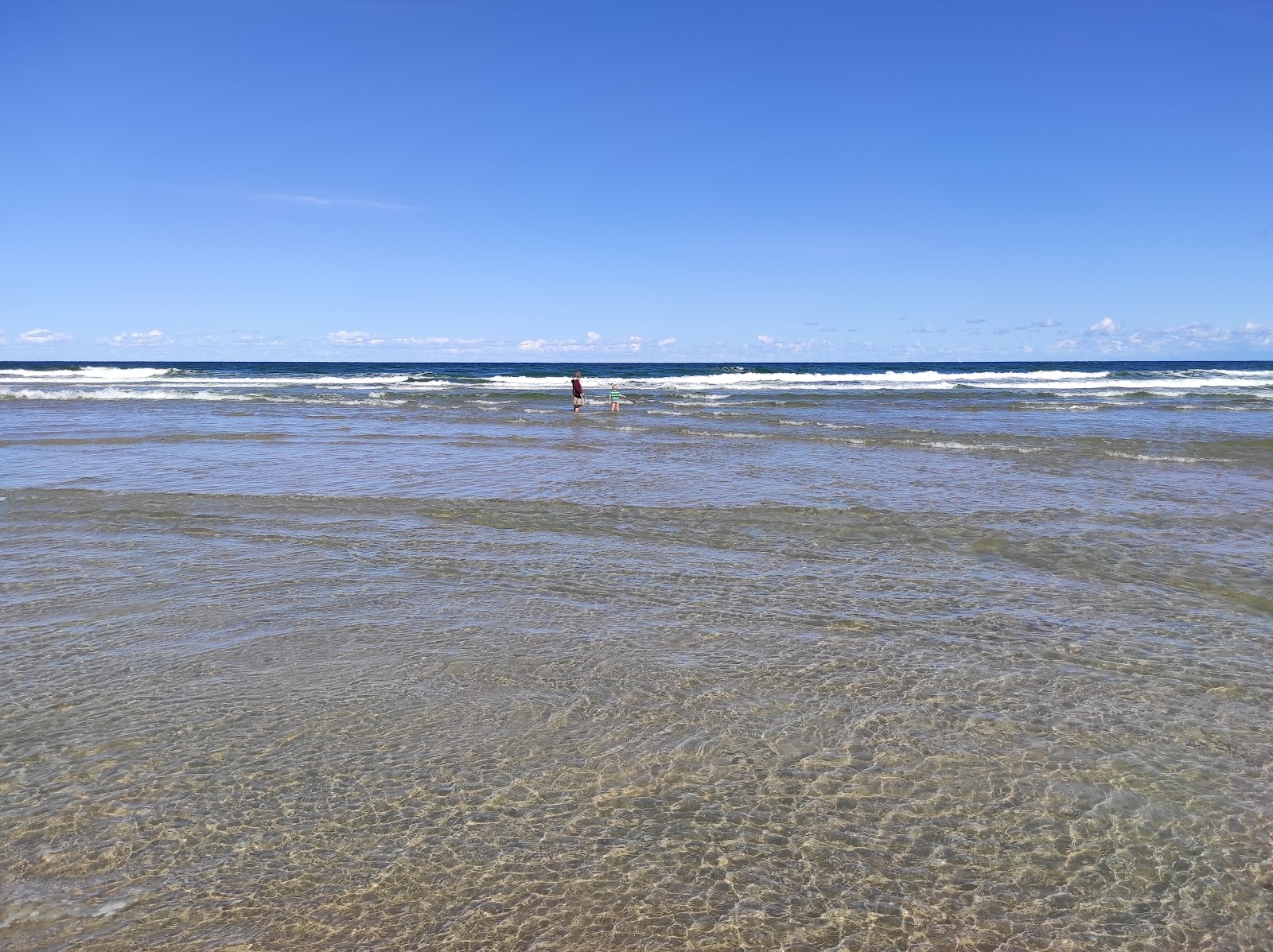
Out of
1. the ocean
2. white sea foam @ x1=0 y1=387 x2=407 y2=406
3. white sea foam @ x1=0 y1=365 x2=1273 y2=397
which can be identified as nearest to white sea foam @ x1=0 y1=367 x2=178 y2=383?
white sea foam @ x1=0 y1=365 x2=1273 y2=397

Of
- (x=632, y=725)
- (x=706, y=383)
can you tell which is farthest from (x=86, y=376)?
(x=632, y=725)

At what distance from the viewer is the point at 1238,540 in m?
8.58

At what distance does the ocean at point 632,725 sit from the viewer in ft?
9.47

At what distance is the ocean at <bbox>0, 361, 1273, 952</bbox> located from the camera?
2887mm

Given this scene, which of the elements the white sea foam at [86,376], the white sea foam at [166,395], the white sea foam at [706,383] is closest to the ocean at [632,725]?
the white sea foam at [166,395]

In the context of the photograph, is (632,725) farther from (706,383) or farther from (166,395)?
(706,383)

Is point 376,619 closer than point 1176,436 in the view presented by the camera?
Yes

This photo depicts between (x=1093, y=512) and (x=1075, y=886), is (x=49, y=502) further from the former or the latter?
(x=1093, y=512)

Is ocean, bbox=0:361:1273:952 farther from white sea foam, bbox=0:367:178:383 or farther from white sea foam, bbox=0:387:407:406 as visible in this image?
white sea foam, bbox=0:367:178:383

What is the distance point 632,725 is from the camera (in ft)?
13.8

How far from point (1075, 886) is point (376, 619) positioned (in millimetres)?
4346

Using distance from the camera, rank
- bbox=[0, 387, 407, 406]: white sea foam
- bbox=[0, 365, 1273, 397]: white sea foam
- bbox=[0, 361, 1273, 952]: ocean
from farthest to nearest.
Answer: bbox=[0, 365, 1273, 397]: white sea foam, bbox=[0, 387, 407, 406]: white sea foam, bbox=[0, 361, 1273, 952]: ocean

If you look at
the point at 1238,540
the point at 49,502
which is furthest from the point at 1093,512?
the point at 49,502

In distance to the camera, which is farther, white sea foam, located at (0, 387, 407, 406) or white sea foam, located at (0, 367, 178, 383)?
white sea foam, located at (0, 367, 178, 383)
